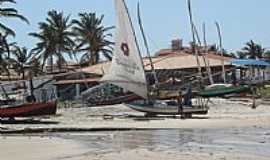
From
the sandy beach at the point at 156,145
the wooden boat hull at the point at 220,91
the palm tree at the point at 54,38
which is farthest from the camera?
the palm tree at the point at 54,38

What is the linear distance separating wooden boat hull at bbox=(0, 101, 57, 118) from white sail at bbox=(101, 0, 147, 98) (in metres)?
4.29

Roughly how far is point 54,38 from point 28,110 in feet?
146

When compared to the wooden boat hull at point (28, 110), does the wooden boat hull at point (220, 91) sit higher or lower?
higher

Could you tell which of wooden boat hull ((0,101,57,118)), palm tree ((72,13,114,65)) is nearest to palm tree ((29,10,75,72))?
palm tree ((72,13,114,65))

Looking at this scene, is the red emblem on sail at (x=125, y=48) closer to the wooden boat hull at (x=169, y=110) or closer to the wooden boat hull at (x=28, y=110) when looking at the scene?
the wooden boat hull at (x=169, y=110)

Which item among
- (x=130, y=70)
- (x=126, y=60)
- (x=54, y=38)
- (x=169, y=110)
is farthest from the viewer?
(x=54, y=38)

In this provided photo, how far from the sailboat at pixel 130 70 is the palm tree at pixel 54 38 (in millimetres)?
44298

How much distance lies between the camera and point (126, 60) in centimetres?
4194

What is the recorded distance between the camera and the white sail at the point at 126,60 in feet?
137

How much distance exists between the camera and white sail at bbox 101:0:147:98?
1641 inches

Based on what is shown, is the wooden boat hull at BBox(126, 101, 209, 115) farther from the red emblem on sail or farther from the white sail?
the red emblem on sail

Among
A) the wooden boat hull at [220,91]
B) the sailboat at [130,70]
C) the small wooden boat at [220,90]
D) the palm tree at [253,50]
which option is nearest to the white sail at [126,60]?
the sailboat at [130,70]

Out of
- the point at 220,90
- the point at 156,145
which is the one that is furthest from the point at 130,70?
the point at 220,90

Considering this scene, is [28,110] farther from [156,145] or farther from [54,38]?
[54,38]
